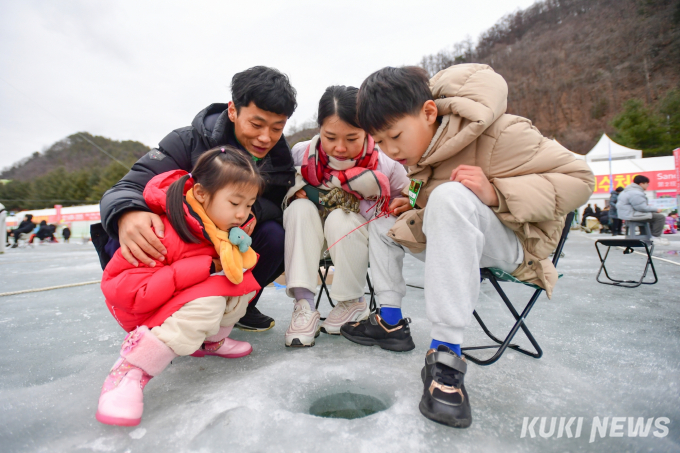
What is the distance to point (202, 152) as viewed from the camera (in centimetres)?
142

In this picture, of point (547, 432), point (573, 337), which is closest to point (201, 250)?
point (547, 432)

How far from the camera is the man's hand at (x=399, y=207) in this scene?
1315 millimetres

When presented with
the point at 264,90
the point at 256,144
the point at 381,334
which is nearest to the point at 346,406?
the point at 381,334

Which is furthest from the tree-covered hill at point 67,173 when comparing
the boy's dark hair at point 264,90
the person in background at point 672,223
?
the boy's dark hair at point 264,90

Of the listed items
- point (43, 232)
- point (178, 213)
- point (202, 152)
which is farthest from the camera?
point (43, 232)

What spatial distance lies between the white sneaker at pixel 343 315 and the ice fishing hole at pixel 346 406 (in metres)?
0.46

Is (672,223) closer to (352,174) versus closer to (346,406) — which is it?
(352,174)

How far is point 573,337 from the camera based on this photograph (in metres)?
1.36

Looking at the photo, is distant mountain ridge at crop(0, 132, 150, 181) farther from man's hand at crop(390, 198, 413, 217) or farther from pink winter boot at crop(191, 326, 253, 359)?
man's hand at crop(390, 198, 413, 217)

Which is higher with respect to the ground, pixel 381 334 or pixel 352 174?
pixel 352 174

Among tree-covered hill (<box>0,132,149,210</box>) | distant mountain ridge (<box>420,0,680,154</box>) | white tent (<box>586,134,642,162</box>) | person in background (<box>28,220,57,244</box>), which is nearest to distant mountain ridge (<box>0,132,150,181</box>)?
tree-covered hill (<box>0,132,149,210</box>)

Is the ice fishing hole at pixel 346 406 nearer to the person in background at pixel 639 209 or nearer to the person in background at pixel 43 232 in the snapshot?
the person in background at pixel 639 209

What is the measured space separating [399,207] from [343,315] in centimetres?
49

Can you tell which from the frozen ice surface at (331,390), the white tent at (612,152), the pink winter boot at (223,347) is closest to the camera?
the frozen ice surface at (331,390)
